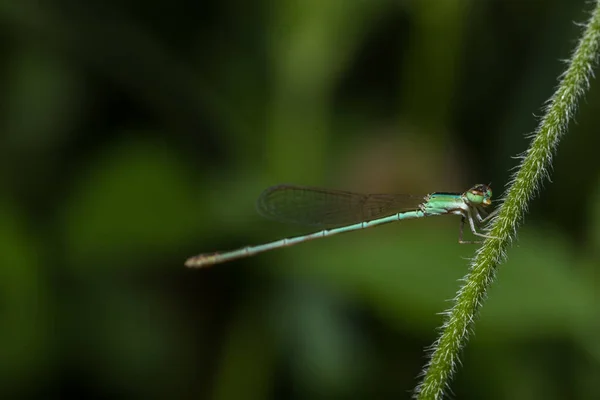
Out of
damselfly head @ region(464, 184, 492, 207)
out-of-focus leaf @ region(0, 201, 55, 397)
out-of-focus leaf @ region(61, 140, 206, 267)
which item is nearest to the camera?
damselfly head @ region(464, 184, 492, 207)

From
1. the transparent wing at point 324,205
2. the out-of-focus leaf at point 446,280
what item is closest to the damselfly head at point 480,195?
the out-of-focus leaf at point 446,280

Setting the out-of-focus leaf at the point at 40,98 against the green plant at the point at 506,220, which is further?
the out-of-focus leaf at the point at 40,98

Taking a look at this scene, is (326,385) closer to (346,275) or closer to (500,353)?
(346,275)

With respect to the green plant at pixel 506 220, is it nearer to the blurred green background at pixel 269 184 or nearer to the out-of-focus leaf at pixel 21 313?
the blurred green background at pixel 269 184

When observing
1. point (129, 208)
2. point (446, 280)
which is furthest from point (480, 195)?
point (129, 208)

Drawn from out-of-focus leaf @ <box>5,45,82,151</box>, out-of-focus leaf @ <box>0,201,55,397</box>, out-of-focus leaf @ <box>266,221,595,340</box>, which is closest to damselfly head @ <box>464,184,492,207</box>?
out-of-focus leaf @ <box>266,221,595,340</box>

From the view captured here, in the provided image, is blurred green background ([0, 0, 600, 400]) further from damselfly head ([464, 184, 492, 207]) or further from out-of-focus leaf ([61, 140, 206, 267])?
damselfly head ([464, 184, 492, 207])

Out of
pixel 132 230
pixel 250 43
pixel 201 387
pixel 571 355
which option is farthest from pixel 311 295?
pixel 250 43
